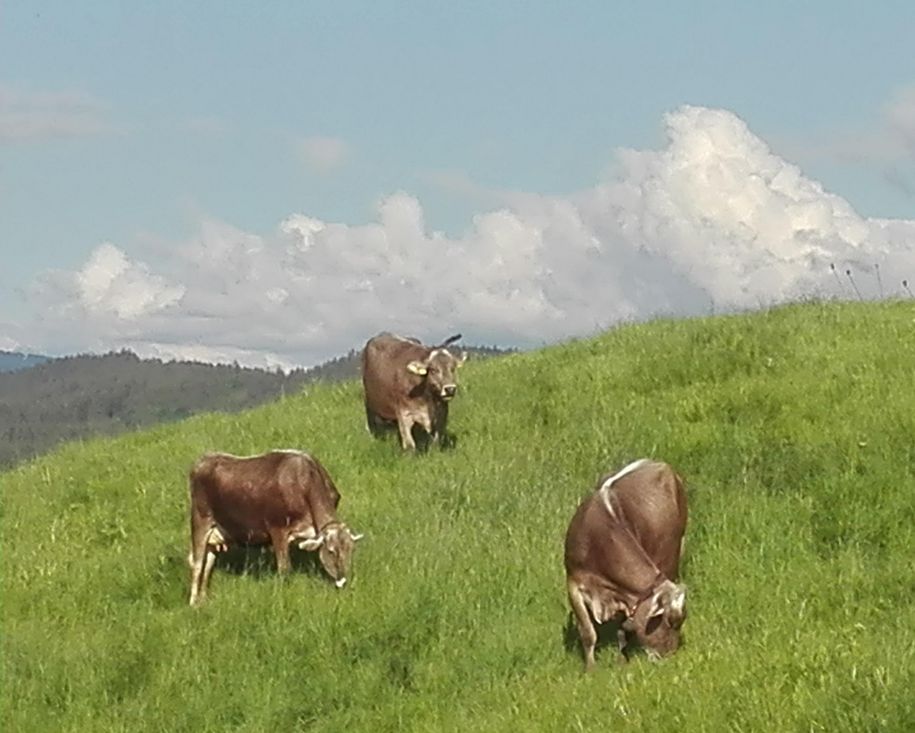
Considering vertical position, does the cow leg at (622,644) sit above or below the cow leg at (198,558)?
below

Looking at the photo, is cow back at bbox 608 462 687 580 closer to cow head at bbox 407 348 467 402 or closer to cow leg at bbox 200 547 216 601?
cow leg at bbox 200 547 216 601

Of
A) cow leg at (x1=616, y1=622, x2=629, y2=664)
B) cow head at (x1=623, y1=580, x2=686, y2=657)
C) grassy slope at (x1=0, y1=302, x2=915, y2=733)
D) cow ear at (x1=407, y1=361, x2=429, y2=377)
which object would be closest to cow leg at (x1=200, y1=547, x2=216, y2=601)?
grassy slope at (x1=0, y1=302, x2=915, y2=733)

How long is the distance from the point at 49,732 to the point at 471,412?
9.52 m

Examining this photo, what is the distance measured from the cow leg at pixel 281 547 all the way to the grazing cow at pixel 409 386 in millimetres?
4066

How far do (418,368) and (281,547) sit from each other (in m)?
4.96

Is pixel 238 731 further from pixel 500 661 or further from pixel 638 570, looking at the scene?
pixel 638 570

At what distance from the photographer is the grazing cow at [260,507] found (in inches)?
615

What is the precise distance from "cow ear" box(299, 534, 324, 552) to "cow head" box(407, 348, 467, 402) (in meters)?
4.63

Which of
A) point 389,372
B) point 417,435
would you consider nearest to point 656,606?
point 417,435

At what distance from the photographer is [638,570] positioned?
495 inches

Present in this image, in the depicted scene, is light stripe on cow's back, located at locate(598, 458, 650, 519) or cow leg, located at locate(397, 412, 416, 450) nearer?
light stripe on cow's back, located at locate(598, 458, 650, 519)

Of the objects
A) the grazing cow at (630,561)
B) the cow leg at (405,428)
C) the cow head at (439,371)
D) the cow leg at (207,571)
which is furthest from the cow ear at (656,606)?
the cow leg at (405,428)

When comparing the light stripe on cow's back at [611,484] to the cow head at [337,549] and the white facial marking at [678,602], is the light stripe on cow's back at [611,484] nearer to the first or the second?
the white facial marking at [678,602]

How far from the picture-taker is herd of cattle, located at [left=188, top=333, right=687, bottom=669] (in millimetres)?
12508
